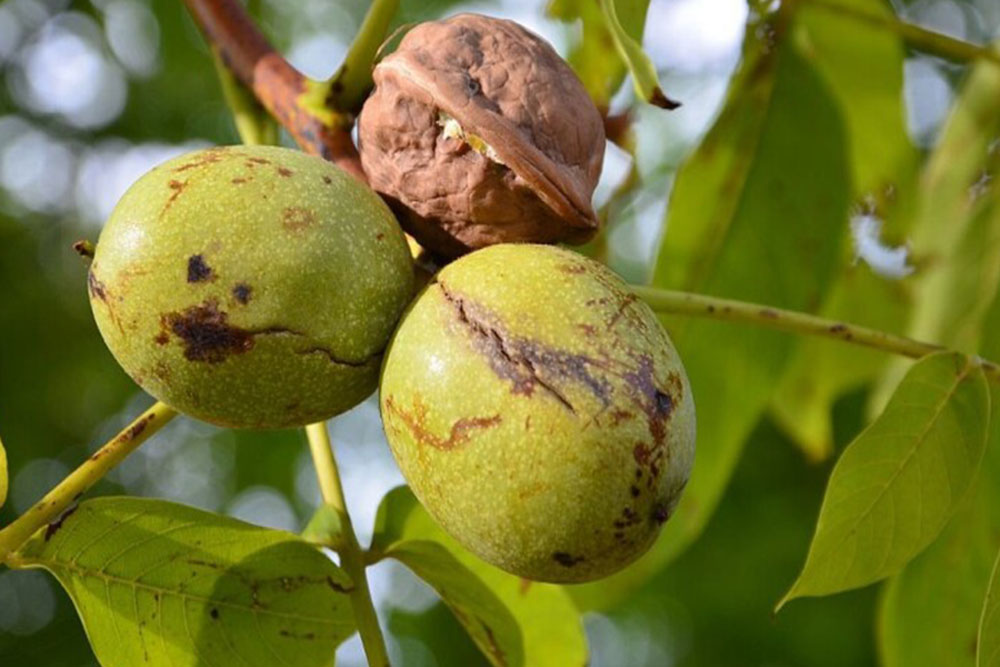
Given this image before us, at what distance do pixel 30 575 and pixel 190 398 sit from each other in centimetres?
342

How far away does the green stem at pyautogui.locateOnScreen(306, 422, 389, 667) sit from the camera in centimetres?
133

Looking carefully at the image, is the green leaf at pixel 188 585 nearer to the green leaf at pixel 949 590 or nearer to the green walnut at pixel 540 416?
the green walnut at pixel 540 416

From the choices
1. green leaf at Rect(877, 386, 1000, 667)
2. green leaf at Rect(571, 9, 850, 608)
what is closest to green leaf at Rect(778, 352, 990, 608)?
green leaf at Rect(877, 386, 1000, 667)

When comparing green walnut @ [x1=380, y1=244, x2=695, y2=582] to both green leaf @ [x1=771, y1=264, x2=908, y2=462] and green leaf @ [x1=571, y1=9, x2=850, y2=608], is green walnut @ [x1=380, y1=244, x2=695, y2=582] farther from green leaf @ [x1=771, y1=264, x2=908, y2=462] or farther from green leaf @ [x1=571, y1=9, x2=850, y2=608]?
green leaf @ [x1=771, y1=264, x2=908, y2=462]

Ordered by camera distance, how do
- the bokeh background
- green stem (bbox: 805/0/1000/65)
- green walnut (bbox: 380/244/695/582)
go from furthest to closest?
the bokeh background, green stem (bbox: 805/0/1000/65), green walnut (bbox: 380/244/695/582)

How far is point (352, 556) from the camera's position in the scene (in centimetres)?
141

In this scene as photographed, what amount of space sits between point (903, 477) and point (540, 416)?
0.47 metres

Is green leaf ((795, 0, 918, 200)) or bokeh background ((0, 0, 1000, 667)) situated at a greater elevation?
green leaf ((795, 0, 918, 200))

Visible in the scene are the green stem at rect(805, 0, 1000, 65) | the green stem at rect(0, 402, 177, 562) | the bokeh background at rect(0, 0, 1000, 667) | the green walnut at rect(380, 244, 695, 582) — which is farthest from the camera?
the bokeh background at rect(0, 0, 1000, 667)

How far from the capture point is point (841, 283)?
2221 millimetres

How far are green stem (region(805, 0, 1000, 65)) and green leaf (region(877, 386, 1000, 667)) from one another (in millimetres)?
563

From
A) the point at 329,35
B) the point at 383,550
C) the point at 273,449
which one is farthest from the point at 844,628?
the point at 383,550

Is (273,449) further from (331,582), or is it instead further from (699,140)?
(331,582)

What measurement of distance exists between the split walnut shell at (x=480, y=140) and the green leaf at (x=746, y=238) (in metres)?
0.65
